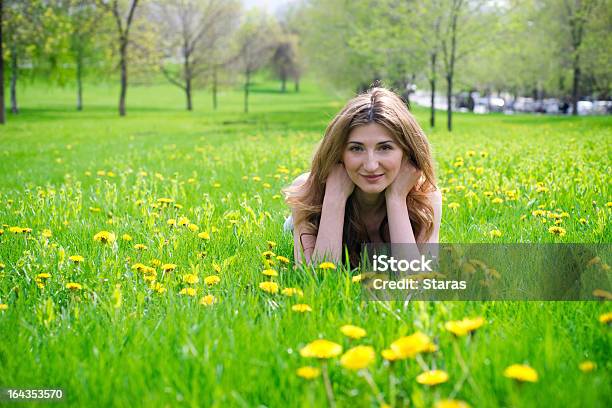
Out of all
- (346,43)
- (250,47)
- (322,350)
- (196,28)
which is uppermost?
(196,28)

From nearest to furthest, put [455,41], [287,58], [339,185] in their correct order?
1. [339,185]
2. [455,41]
3. [287,58]

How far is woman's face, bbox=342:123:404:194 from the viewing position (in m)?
2.73

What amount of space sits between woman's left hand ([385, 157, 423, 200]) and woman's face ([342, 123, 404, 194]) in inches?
3.2

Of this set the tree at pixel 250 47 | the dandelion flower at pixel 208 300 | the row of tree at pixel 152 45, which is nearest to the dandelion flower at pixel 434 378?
the dandelion flower at pixel 208 300

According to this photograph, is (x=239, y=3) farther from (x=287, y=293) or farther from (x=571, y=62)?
(x=287, y=293)

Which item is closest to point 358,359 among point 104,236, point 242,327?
point 242,327

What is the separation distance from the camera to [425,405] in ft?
4.41

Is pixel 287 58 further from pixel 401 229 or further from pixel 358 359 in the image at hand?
pixel 358 359

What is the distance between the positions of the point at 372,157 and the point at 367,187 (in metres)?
0.16

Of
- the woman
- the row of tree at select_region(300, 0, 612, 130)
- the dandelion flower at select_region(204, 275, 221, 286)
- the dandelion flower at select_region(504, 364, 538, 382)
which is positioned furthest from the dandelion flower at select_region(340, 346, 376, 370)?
the row of tree at select_region(300, 0, 612, 130)

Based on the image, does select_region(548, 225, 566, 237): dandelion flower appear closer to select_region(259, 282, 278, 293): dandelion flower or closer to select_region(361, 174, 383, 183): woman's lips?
select_region(361, 174, 383, 183): woman's lips

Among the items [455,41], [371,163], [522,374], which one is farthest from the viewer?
[455,41]

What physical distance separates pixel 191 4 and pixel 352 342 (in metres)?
41.5

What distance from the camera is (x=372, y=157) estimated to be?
8.87ft
